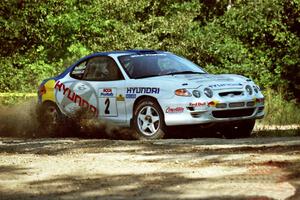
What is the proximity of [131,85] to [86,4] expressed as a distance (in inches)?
619

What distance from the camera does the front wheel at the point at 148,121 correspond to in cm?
1112

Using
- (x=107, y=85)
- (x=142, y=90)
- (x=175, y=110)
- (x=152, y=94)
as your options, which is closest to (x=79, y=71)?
(x=107, y=85)

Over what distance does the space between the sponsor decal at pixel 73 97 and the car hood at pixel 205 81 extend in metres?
1.53

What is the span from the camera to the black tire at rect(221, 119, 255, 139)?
11903mm

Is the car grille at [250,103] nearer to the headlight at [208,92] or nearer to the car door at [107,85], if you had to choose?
the headlight at [208,92]

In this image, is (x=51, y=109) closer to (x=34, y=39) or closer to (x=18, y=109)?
(x=18, y=109)

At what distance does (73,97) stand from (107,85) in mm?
879

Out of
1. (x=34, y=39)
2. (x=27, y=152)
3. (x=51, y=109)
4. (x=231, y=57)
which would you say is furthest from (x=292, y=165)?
(x=34, y=39)

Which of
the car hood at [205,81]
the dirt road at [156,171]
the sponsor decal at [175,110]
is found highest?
the car hood at [205,81]

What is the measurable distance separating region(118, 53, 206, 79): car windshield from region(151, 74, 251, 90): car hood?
1.30ft

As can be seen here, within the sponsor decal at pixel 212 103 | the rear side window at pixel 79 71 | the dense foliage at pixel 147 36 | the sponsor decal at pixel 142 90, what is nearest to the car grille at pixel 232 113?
the sponsor decal at pixel 212 103

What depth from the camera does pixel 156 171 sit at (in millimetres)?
7125

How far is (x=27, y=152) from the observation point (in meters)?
9.58

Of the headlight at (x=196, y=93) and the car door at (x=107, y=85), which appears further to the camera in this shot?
the car door at (x=107, y=85)
